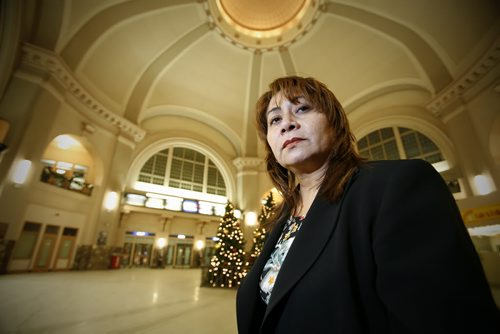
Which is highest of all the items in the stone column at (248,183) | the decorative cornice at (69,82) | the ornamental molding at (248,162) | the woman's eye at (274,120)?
the decorative cornice at (69,82)

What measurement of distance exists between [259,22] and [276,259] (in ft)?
45.6

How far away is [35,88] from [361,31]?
13947 mm

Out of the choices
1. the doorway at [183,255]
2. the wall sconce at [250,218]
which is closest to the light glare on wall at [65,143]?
the doorway at [183,255]

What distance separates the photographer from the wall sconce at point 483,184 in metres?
7.20

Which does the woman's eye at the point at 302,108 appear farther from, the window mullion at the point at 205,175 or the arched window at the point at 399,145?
the window mullion at the point at 205,175

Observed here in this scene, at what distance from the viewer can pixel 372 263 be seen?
2.10ft

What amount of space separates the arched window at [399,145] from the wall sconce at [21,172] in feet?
45.9

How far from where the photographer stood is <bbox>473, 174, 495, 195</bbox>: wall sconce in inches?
284

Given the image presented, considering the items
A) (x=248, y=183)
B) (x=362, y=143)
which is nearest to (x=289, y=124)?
(x=248, y=183)

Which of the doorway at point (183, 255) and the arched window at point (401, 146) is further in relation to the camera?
the doorway at point (183, 255)

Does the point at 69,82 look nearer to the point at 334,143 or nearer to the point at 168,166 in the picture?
the point at 168,166

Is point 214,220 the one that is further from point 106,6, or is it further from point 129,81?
point 106,6

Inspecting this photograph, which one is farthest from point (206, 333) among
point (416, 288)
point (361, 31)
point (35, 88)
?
point (361, 31)

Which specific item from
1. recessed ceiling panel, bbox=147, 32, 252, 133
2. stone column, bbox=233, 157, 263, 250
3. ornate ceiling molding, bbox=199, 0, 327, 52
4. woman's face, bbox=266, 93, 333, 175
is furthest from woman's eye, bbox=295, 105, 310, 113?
stone column, bbox=233, 157, 263, 250
